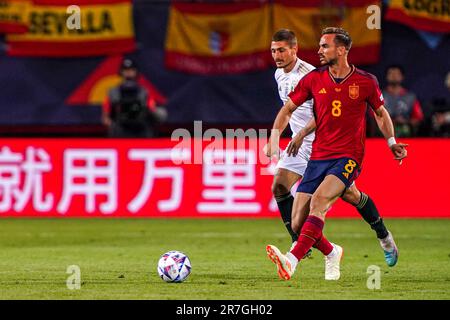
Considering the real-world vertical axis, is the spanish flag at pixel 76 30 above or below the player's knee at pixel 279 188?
above

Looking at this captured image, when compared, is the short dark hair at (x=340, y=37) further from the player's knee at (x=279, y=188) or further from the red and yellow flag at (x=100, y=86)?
the red and yellow flag at (x=100, y=86)

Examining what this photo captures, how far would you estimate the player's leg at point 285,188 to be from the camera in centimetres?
1145

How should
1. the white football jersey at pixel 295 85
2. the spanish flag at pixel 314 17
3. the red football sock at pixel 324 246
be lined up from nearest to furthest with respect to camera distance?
the red football sock at pixel 324 246, the white football jersey at pixel 295 85, the spanish flag at pixel 314 17

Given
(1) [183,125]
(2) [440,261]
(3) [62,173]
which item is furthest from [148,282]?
(1) [183,125]

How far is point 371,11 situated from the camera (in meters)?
19.3

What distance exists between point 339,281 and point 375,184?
742 cm

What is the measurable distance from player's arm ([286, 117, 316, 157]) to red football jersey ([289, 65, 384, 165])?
0.97 feet

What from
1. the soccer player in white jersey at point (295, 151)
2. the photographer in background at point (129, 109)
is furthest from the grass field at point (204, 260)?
the photographer in background at point (129, 109)

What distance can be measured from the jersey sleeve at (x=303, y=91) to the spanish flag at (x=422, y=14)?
32.8 ft

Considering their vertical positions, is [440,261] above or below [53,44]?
below

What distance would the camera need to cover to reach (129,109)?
60.5ft

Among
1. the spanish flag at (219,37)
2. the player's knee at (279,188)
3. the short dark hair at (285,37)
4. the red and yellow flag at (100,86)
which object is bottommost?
the player's knee at (279,188)

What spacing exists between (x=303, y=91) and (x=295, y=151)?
21.9 inches

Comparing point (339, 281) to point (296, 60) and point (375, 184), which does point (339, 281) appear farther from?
point (375, 184)
